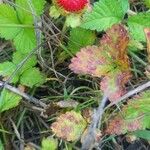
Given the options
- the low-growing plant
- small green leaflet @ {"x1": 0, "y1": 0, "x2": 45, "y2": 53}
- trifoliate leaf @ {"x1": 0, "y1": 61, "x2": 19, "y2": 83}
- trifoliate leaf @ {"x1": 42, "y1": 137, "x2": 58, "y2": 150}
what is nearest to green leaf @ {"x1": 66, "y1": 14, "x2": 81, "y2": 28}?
the low-growing plant

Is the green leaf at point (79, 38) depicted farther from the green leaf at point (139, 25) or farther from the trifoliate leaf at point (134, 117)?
the trifoliate leaf at point (134, 117)

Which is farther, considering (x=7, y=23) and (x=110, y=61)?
(x=7, y=23)

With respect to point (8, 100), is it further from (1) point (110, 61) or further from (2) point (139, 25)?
(2) point (139, 25)

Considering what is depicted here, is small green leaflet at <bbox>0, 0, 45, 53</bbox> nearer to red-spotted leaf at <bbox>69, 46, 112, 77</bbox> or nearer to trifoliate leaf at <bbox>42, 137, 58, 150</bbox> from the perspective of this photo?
red-spotted leaf at <bbox>69, 46, 112, 77</bbox>

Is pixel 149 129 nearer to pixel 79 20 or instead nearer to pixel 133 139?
pixel 133 139

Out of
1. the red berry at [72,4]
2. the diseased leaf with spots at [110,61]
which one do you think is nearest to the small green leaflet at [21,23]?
the red berry at [72,4]

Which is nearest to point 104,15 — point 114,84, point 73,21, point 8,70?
point 73,21
